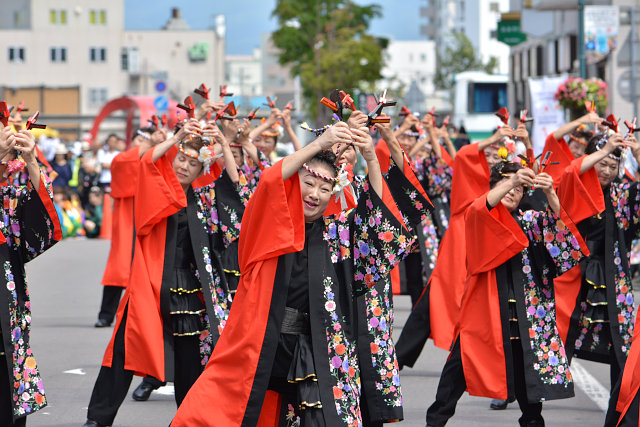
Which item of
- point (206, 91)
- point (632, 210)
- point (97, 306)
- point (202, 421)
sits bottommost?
point (97, 306)

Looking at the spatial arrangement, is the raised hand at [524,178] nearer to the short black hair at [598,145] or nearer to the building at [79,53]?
the short black hair at [598,145]

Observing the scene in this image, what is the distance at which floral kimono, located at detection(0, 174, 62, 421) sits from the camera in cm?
584

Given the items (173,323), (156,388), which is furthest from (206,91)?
(156,388)

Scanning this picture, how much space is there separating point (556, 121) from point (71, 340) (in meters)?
9.50

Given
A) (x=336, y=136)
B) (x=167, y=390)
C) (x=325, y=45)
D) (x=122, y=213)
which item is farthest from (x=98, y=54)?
(x=336, y=136)

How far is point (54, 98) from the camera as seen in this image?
80688mm

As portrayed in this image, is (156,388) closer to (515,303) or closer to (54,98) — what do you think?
(515,303)

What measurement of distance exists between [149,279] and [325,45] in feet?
135

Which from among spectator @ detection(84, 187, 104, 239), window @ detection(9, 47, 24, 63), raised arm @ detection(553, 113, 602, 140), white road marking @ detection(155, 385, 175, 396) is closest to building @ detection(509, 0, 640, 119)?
spectator @ detection(84, 187, 104, 239)

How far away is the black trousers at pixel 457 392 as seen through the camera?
6.68m

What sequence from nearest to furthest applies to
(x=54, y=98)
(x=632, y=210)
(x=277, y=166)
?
1. (x=277, y=166)
2. (x=632, y=210)
3. (x=54, y=98)

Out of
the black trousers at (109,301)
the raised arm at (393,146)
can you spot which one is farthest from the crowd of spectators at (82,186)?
the raised arm at (393,146)

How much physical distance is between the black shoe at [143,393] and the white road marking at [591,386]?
295 centimetres

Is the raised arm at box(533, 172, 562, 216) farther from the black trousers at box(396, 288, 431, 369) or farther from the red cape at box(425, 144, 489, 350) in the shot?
the black trousers at box(396, 288, 431, 369)
